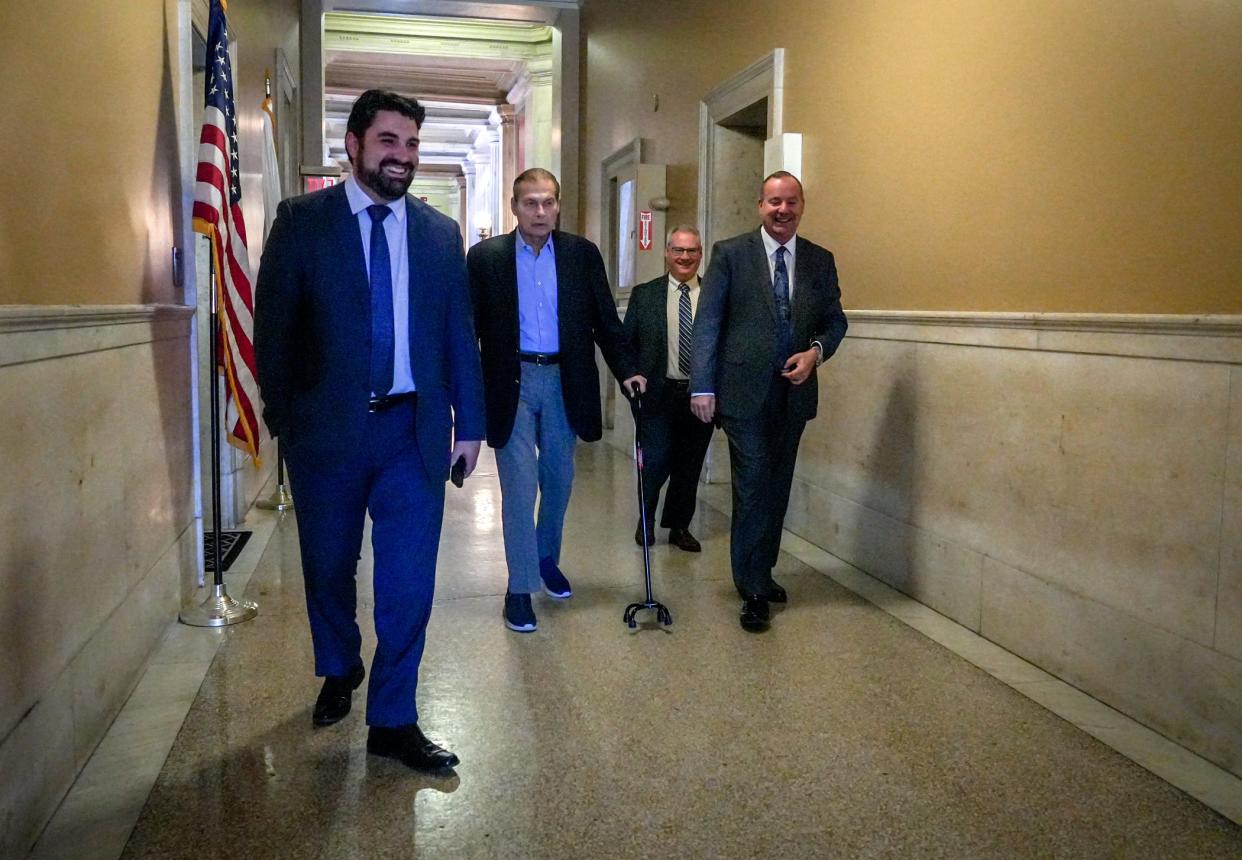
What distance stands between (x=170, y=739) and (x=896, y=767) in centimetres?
190

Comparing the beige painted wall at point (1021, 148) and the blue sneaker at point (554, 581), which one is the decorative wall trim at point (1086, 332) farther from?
the blue sneaker at point (554, 581)

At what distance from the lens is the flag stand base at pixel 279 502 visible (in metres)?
6.43

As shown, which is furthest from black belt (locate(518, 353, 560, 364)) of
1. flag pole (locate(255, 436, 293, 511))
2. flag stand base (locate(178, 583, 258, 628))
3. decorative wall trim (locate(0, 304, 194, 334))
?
flag pole (locate(255, 436, 293, 511))

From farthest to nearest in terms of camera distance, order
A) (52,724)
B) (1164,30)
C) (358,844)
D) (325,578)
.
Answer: (1164,30), (325,578), (52,724), (358,844)

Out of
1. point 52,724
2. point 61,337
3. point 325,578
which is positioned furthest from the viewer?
point 325,578

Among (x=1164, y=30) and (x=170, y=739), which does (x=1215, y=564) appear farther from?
(x=170, y=739)

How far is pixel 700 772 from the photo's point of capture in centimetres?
279

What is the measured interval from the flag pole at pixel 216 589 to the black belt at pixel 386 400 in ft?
5.28

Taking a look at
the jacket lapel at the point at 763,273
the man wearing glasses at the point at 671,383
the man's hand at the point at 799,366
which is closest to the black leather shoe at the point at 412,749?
the man's hand at the point at 799,366

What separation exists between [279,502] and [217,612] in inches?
96.5

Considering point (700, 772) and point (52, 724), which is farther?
point (700, 772)

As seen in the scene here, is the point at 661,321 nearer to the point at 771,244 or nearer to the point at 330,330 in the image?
the point at 771,244

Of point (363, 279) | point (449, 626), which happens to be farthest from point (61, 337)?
point (449, 626)

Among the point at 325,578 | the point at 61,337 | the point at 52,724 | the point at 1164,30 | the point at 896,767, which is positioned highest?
the point at 1164,30
